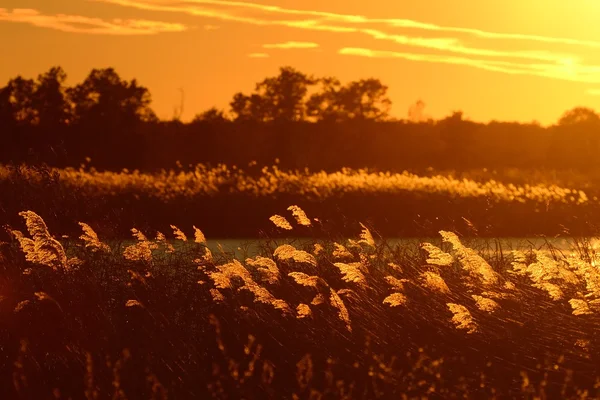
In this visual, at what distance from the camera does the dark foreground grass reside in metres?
6.98

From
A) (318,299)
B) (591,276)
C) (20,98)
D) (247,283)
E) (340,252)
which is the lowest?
(20,98)

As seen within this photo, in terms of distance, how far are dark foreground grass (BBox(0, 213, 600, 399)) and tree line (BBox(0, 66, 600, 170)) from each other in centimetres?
3545

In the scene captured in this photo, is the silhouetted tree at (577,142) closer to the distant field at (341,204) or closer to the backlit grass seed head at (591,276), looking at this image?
the distant field at (341,204)

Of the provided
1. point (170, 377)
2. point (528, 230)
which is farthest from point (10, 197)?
point (528, 230)

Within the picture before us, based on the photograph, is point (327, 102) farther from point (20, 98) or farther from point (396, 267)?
Answer: point (396, 267)

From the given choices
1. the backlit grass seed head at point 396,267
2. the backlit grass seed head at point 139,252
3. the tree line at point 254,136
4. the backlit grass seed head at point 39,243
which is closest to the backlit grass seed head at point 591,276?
the backlit grass seed head at point 396,267

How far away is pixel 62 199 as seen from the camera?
11758mm

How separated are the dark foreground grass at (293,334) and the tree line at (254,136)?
35.5 m

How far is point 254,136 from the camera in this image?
173 ft

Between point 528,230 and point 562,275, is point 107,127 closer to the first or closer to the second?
point 528,230

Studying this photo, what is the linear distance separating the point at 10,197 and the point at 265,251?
3268 millimetres

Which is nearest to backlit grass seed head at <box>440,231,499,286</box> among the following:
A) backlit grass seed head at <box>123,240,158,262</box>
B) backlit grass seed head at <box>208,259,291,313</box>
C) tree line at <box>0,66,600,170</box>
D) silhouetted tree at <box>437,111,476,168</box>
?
backlit grass seed head at <box>208,259,291,313</box>

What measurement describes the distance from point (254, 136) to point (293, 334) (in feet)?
147

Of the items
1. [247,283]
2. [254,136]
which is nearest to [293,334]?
[247,283]
